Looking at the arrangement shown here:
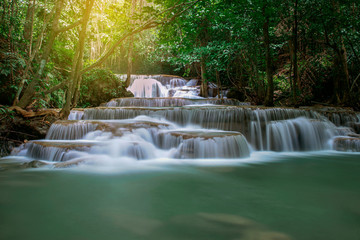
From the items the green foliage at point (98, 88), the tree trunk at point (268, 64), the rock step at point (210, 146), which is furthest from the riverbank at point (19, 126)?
the tree trunk at point (268, 64)

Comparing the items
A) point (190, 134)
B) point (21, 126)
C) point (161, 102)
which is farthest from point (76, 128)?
point (161, 102)

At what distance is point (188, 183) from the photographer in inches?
122

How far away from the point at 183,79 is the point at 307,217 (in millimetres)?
16538

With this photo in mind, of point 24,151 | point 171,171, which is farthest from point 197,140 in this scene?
point 24,151

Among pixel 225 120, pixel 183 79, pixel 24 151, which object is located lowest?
pixel 24 151

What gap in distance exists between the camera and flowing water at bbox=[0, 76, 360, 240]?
1.77m

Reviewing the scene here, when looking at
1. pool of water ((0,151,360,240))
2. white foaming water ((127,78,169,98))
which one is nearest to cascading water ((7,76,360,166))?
pool of water ((0,151,360,240))

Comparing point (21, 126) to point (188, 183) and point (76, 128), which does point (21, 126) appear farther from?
point (188, 183)

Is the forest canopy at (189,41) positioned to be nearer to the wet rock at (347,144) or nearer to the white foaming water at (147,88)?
the white foaming water at (147,88)

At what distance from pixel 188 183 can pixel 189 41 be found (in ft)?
30.2

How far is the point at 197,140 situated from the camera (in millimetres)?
4879

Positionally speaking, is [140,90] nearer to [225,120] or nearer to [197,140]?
[225,120]

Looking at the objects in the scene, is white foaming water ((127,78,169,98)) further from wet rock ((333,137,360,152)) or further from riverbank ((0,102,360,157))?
wet rock ((333,137,360,152))

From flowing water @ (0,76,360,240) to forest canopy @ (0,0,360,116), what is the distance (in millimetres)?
2177
